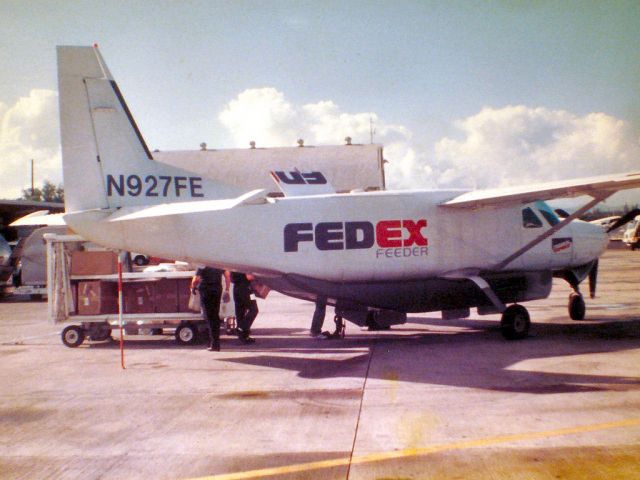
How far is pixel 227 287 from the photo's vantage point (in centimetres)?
1203

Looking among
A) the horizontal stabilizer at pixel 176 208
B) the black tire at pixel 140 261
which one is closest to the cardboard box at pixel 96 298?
the horizontal stabilizer at pixel 176 208

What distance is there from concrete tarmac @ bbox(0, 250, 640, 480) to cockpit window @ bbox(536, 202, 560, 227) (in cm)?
244

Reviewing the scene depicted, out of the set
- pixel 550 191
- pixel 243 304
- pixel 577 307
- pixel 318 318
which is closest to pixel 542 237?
pixel 550 191

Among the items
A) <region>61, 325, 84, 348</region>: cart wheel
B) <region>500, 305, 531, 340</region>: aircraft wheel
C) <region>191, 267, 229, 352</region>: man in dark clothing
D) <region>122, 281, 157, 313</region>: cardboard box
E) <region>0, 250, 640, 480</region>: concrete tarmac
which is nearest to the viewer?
<region>0, 250, 640, 480</region>: concrete tarmac

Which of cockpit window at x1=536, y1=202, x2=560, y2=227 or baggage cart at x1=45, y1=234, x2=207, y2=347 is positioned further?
cockpit window at x1=536, y1=202, x2=560, y2=227

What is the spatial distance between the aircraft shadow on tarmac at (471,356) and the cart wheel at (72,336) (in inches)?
159

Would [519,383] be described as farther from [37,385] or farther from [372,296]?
[37,385]

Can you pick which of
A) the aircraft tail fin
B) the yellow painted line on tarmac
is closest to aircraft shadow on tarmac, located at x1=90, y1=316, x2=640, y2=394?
the yellow painted line on tarmac

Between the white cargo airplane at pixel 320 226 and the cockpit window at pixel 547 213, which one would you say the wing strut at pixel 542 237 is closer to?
the white cargo airplane at pixel 320 226

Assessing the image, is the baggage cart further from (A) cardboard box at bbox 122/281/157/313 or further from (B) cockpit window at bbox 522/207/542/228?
(B) cockpit window at bbox 522/207/542/228

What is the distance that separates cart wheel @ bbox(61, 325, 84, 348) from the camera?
39.4 ft

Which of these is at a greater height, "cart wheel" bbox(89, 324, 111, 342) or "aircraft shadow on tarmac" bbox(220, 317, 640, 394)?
"cart wheel" bbox(89, 324, 111, 342)

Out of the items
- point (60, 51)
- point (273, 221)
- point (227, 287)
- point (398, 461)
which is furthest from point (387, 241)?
point (60, 51)

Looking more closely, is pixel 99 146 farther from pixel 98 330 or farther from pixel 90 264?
pixel 98 330
